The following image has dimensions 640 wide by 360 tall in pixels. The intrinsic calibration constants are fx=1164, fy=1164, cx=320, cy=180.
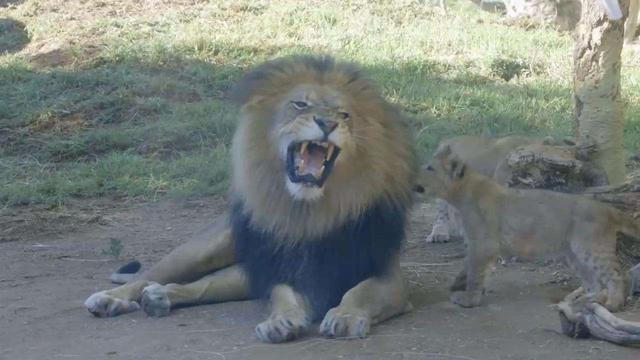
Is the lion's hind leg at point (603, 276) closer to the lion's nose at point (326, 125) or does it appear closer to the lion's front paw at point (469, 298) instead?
the lion's front paw at point (469, 298)

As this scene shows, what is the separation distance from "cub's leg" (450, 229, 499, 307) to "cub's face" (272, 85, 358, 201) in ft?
2.34

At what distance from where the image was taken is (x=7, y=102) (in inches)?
403

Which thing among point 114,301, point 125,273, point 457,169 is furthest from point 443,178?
point 125,273

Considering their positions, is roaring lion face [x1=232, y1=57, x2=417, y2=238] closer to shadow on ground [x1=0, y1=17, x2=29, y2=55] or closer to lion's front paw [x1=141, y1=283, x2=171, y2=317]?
lion's front paw [x1=141, y1=283, x2=171, y2=317]

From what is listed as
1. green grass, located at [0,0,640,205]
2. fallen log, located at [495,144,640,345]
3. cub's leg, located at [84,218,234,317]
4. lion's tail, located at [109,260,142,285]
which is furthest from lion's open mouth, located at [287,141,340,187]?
green grass, located at [0,0,640,205]

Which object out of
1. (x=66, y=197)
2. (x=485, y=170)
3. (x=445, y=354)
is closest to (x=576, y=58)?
(x=485, y=170)

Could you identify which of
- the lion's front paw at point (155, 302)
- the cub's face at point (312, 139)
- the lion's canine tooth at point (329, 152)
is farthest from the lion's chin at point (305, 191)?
A: the lion's front paw at point (155, 302)

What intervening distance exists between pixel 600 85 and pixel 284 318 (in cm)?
215

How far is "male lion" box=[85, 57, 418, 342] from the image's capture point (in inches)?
180

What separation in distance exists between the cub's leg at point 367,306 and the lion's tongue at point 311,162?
0.51 metres

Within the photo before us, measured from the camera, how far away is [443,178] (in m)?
5.08

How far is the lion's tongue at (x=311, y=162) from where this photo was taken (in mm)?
4574

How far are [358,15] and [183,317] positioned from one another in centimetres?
774

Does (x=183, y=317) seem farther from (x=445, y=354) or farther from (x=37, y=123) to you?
(x=37, y=123)
